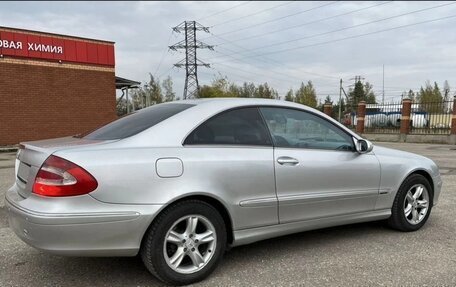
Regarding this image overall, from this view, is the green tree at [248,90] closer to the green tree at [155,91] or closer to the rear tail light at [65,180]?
the green tree at [155,91]

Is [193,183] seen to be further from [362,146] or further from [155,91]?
[155,91]

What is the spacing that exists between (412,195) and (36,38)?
15.8 m

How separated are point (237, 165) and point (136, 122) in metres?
1.01

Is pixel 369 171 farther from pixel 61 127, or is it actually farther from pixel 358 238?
pixel 61 127

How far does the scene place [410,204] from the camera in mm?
4996

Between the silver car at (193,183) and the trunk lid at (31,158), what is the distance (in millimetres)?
13

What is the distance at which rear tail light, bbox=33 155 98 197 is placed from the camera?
303 cm

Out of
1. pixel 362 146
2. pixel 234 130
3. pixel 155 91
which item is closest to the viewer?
pixel 234 130

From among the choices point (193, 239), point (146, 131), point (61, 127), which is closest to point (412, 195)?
point (193, 239)

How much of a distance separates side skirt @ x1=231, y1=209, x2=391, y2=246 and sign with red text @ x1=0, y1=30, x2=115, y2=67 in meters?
15.4

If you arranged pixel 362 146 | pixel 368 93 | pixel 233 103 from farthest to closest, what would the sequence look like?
1. pixel 368 93
2. pixel 362 146
3. pixel 233 103

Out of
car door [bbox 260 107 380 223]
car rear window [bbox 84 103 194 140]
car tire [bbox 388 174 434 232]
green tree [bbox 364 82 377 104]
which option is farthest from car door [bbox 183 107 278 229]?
green tree [bbox 364 82 377 104]

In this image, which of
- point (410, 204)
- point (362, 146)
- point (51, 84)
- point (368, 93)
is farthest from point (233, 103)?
point (368, 93)

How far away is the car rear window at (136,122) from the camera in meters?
3.65
